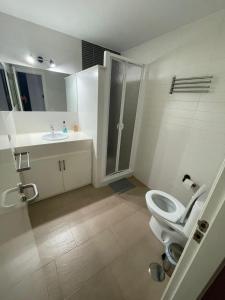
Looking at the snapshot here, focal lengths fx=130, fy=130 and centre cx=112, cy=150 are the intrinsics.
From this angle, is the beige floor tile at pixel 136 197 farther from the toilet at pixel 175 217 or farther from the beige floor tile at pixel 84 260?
the beige floor tile at pixel 84 260

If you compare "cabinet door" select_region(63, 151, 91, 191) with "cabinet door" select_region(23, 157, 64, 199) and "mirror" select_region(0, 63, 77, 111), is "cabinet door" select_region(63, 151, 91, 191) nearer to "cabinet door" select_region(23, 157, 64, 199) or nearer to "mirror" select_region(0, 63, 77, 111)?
"cabinet door" select_region(23, 157, 64, 199)

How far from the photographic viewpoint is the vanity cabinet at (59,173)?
1.74 metres

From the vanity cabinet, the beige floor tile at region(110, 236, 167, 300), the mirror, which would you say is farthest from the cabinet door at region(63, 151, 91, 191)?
the beige floor tile at region(110, 236, 167, 300)

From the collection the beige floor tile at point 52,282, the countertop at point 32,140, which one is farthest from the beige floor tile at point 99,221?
the countertop at point 32,140

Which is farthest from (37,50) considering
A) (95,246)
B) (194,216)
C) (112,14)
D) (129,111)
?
(194,216)

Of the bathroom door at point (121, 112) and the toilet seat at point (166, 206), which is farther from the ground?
the bathroom door at point (121, 112)

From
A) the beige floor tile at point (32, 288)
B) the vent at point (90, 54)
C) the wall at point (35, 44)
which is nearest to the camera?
the beige floor tile at point (32, 288)

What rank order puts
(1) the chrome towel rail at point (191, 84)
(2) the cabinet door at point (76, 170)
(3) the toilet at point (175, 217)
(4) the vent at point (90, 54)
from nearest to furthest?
(3) the toilet at point (175, 217) < (1) the chrome towel rail at point (191, 84) < (2) the cabinet door at point (76, 170) < (4) the vent at point (90, 54)

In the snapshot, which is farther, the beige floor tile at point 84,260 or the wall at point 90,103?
the wall at point 90,103

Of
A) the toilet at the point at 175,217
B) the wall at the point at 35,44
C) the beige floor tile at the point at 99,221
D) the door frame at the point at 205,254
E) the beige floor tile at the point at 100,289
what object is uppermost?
the wall at the point at 35,44

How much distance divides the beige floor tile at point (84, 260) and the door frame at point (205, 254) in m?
0.84

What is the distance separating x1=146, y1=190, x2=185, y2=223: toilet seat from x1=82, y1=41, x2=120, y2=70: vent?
2284 mm

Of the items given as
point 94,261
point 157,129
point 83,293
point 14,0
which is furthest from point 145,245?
point 14,0

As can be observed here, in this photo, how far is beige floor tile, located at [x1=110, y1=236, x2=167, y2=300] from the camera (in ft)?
3.62
